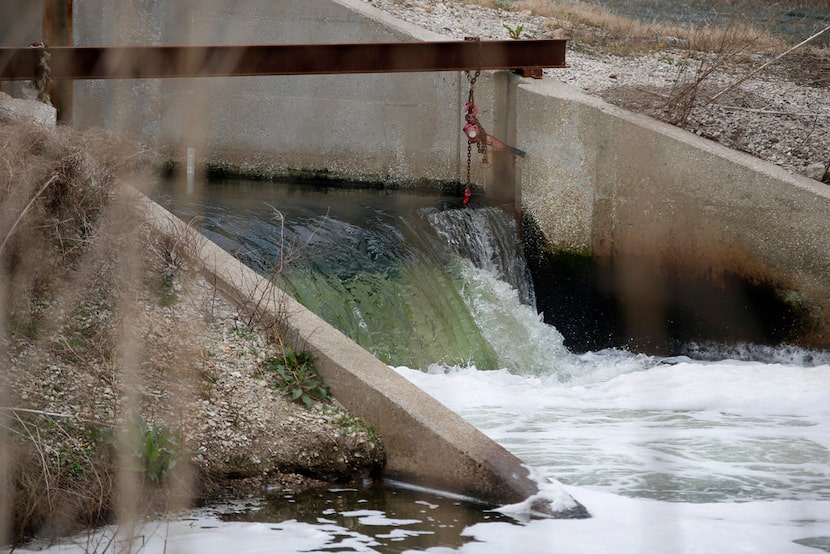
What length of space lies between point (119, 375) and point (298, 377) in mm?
909

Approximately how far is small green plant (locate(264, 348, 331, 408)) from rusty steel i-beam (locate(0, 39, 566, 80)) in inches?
114

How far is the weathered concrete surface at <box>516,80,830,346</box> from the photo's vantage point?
7.70 meters

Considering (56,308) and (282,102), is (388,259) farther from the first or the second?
(56,308)

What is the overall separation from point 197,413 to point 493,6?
962 centimetres

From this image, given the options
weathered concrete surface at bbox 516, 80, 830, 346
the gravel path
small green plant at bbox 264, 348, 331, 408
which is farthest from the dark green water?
the gravel path

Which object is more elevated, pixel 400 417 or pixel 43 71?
pixel 43 71

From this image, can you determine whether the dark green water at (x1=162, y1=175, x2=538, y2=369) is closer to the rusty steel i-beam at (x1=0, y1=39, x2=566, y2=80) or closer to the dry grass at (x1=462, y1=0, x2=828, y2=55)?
the rusty steel i-beam at (x1=0, y1=39, x2=566, y2=80)

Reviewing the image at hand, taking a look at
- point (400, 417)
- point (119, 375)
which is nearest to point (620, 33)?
point (400, 417)

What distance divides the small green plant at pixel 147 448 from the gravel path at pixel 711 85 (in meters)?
5.89

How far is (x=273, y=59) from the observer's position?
308 inches

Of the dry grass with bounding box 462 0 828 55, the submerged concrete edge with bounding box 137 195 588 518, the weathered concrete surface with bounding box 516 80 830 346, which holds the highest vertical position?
the dry grass with bounding box 462 0 828 55

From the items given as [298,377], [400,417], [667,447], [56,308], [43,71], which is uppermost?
[43,71]

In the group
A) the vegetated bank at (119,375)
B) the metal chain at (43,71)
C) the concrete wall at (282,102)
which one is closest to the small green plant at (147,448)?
the vegetated bank at (119,375)

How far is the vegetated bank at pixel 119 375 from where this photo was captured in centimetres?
390
